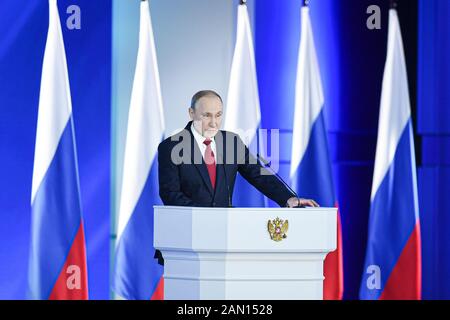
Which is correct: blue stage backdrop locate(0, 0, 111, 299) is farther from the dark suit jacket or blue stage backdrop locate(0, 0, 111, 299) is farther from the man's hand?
the man's hand

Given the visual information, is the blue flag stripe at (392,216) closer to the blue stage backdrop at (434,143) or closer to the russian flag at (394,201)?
the russian flag at (394,201)

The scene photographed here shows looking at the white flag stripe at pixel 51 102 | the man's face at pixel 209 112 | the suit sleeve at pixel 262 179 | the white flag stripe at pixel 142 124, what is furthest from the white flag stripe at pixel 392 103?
the white flag stripe at pixel 51 102

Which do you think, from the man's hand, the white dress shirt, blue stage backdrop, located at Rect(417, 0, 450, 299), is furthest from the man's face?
blue stage backdrop, located at Rect(417, 0, 450, 299)

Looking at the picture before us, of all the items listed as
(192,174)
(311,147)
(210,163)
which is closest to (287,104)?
(311,147)

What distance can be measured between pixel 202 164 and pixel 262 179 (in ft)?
1.30

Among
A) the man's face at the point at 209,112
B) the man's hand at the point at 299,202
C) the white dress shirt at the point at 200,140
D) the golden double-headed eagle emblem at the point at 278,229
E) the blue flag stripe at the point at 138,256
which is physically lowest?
the blue flag stripe at the point at 138,256

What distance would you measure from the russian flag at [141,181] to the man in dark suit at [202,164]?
51.1 inches

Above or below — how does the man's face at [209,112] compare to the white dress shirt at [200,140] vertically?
above

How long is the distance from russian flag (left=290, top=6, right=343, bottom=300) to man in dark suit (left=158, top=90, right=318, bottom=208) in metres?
1.51

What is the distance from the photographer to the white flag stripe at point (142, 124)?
6062mm

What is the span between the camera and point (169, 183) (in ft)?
Result: 15.4
